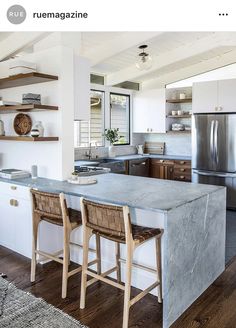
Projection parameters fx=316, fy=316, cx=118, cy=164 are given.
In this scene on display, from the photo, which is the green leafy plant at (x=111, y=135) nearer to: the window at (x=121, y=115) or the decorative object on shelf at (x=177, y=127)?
the window at (x=121, y=115)

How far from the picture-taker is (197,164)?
5738 mm

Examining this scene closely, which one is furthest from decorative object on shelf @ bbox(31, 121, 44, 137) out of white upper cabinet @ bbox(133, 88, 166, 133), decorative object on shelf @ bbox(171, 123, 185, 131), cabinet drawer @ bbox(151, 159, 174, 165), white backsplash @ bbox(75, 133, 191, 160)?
decorative object on shelf @ bbox(171, 123, 185, 131)

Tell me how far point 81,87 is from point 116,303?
2288 mm

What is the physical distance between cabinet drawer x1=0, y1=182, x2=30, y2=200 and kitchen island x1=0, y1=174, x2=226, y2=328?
2.2 inches

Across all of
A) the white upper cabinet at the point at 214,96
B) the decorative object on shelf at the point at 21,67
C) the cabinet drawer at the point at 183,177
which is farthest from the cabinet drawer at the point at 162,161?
the decorative object on shelf at the point at 21,67

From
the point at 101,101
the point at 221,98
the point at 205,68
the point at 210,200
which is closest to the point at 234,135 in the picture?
the point at 221,98

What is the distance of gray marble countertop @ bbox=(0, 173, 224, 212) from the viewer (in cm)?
237

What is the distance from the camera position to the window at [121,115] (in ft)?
21.3

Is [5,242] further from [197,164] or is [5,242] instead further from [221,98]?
[221,98]

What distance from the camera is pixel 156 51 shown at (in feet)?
17.6

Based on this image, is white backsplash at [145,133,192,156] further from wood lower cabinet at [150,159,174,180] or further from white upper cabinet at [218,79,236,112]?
white upper cabinet at [218,79,236,112]

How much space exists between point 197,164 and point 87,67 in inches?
117
